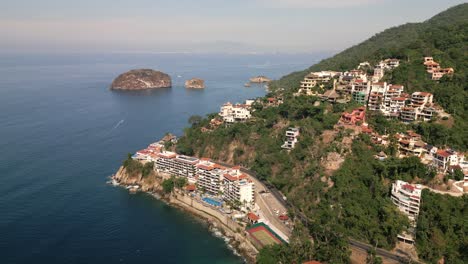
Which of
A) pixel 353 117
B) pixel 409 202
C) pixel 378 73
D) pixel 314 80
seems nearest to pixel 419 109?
pixel 353 117

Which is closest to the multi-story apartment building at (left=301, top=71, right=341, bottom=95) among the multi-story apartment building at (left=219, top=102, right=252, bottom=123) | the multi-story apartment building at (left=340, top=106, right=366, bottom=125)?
the multi-story apartment building at (left=219, top=102, right=252, bottom=123)

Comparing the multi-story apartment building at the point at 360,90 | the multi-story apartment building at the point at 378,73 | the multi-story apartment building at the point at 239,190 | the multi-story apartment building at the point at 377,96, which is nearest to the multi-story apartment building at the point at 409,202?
the multi-story apartment building at the point at 239,190

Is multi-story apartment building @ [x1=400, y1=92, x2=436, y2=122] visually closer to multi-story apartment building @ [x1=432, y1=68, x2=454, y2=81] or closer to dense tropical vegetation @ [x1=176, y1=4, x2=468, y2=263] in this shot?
dense tropical vegetation @ [x1=176, y1=4, x2=468, y2=263]

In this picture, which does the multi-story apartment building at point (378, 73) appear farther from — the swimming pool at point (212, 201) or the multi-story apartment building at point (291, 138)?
the swimming pool at point (212, 201)

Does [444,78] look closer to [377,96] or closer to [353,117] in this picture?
[377,96]

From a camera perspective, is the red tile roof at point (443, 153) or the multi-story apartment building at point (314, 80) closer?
the red tile roof at point (443, 153)

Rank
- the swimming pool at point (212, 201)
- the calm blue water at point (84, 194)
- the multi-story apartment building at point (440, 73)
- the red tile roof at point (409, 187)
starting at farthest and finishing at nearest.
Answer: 1. the multi-story apartment building at point (440, 73)
2. the swimming pool at point (212, 201)
3. the calm blue water at point (84, 194)
4. the red tile roof at point (409, 187)

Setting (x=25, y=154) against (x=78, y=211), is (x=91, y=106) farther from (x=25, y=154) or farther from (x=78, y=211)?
(x=78, y=211)

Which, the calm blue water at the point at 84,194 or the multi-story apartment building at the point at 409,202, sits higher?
the multi-story apartment building at the point at 409,202
